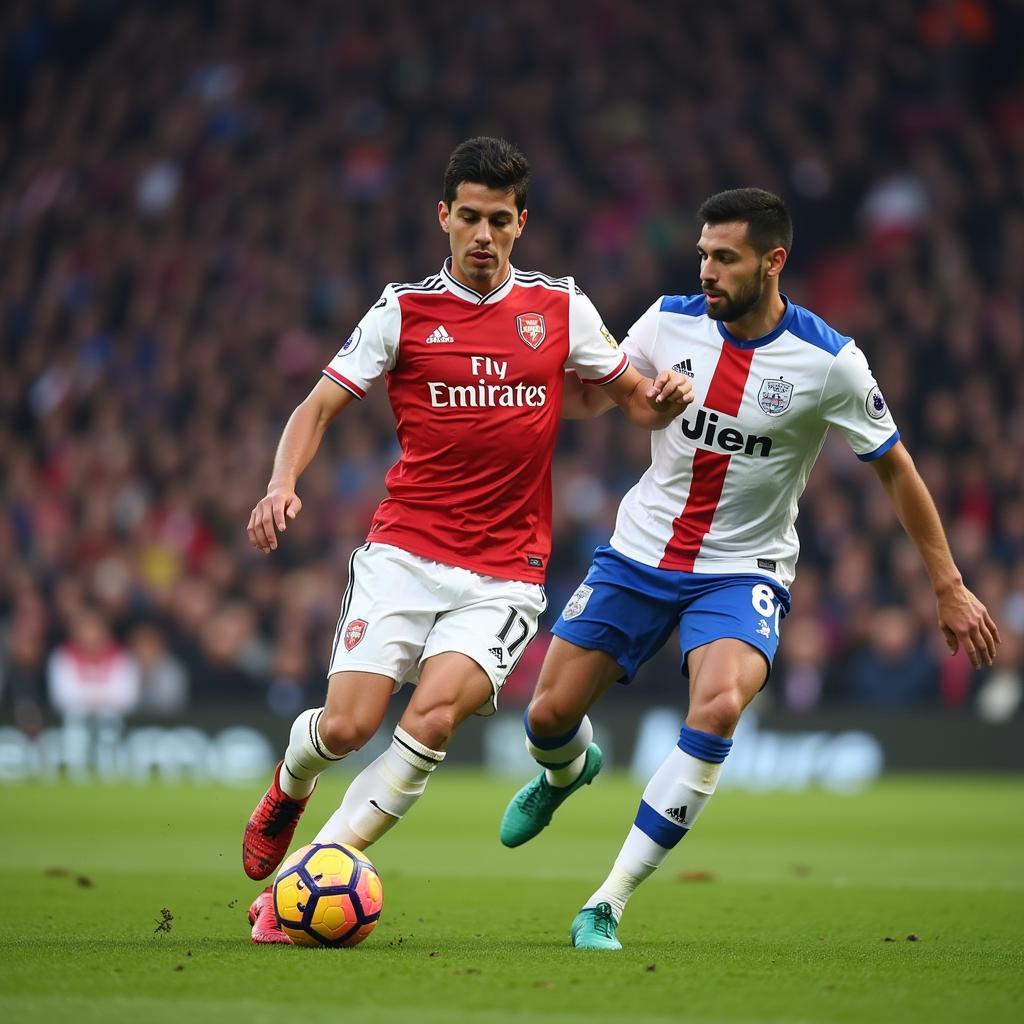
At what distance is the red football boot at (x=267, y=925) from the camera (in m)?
5.93

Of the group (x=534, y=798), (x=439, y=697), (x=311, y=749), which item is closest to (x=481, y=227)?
(x=439, y=697)

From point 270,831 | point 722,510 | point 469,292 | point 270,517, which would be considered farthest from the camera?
point 722,510

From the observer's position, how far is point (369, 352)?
6277 millimetres

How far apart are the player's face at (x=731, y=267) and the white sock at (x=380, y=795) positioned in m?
1.95

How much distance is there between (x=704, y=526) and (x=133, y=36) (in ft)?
61.6

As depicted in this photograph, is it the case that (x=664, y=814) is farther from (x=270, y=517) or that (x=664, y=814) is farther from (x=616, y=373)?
(x=270, y=517)

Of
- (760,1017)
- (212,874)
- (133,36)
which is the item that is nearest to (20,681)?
(212,874)

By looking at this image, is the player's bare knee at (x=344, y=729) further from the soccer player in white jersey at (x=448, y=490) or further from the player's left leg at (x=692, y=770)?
the player's left leg at (x=692, y=770)

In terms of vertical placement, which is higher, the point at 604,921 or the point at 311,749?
the point at 311,749

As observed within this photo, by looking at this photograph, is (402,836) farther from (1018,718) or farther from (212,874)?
(1018,718)

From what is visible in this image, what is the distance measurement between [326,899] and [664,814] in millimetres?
1228

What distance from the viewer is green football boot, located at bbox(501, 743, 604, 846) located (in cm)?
716

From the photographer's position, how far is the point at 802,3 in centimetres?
1956

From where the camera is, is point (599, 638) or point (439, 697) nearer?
point (439, 697)
